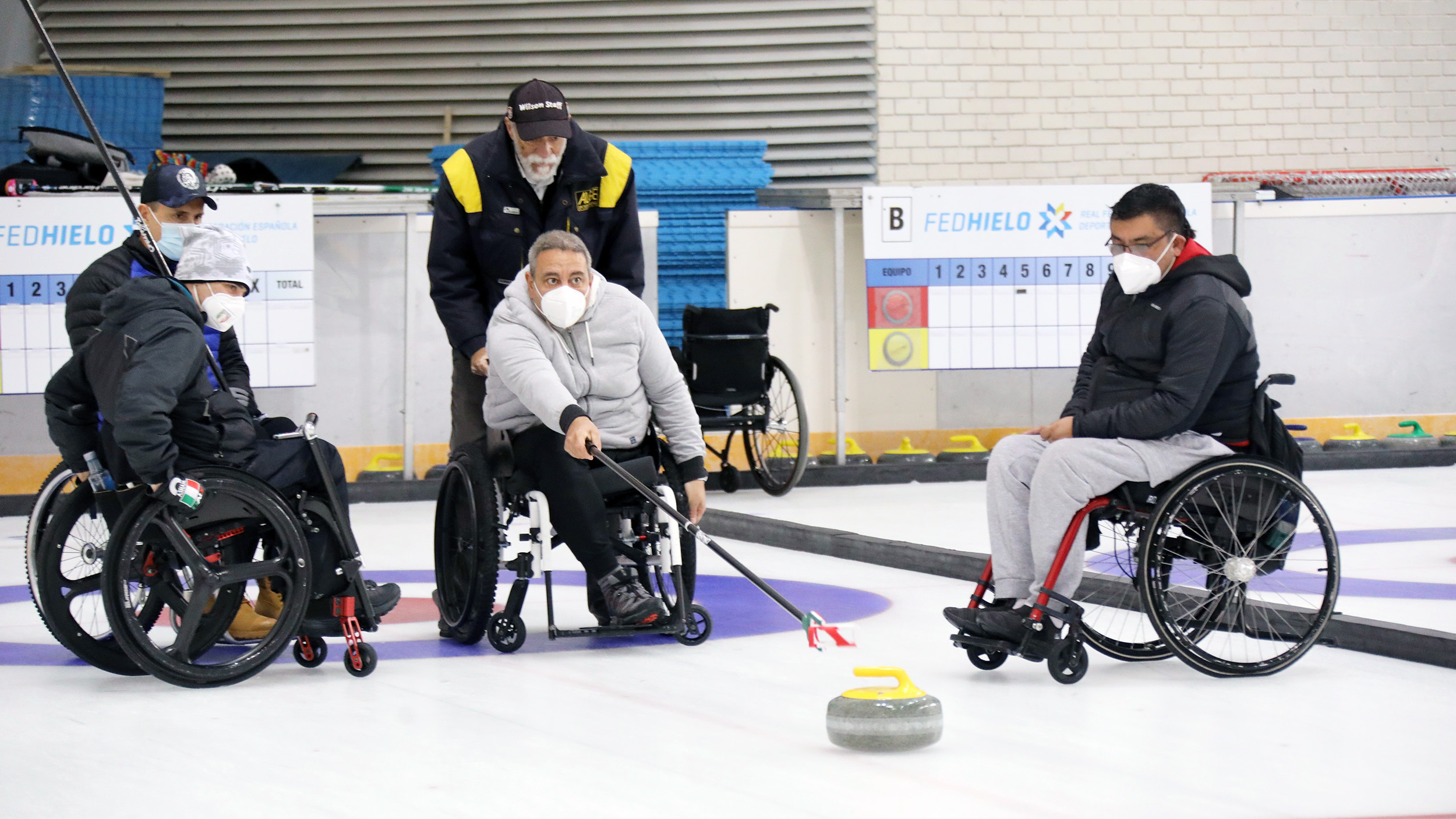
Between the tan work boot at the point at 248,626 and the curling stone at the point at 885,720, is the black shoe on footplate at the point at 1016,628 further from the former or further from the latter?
the tan work boot at the point at 248,626

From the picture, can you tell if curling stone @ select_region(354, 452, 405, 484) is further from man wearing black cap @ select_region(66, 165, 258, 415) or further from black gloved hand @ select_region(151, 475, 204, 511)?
black gloved hand @ select_region(151, 475, 204, 511)

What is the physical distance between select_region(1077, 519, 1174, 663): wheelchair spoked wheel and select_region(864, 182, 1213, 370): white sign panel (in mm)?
2715

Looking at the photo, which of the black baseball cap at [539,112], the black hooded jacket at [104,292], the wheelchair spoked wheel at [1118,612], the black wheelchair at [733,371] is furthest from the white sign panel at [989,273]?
the black hooded jacket at [104,292]

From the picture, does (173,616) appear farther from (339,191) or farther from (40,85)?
(40,85)

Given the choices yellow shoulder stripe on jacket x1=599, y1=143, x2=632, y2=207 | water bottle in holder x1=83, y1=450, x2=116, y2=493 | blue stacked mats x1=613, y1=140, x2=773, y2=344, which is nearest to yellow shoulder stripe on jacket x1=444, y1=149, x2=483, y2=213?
yellow shoulder stripe on jacket x1=599, y1=143, x2=632, y2=207

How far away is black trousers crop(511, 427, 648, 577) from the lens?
3.48m

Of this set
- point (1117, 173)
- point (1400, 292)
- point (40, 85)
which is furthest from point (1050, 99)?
point (40, 85)

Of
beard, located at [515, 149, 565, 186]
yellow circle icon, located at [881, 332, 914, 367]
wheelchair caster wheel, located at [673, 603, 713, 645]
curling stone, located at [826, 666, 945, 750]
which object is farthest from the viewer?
yellow circle icon, located at [881, 332, 914, 367]

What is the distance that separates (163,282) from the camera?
3.25 m

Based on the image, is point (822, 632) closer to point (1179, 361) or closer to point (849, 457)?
point (1179, 361)

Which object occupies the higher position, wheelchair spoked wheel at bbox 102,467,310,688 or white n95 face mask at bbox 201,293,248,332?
white n95 face mask at bbox 201,293,248,332

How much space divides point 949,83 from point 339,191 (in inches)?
171

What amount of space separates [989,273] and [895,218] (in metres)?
0.56

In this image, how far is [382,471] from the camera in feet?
24.0
